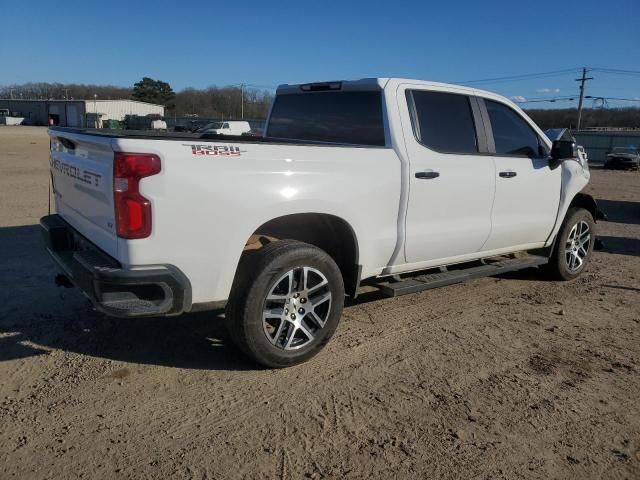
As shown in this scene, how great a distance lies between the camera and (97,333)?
431 cm

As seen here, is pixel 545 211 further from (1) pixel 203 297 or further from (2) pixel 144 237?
(2) pixel 144 237

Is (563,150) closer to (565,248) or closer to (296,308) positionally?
(565,248)

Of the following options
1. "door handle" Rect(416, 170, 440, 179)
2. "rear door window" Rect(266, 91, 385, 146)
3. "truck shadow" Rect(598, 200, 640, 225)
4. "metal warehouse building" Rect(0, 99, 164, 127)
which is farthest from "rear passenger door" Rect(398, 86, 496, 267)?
"metal warehouse building" Rect(0, 99, 164, 127)

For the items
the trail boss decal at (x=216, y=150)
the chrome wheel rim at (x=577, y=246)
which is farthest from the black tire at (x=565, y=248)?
the trail boss decal at (x=216, y=150)

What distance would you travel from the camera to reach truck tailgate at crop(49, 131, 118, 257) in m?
3.19

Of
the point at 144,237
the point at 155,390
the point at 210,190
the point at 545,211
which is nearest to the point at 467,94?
the point at 545,211

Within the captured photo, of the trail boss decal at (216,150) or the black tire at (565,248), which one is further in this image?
the black tire at (565,248)

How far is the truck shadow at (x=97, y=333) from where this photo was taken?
12.9 feet

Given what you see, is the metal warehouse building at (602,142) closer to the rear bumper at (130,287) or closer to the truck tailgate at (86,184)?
the truck tailgate at (86,184)

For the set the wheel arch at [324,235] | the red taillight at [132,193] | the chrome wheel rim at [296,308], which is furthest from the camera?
the wheel arch at [324,235]

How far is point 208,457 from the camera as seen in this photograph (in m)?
2.79

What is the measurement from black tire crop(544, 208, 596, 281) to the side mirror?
0.91 metres

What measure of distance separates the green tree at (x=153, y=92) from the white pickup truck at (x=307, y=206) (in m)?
115

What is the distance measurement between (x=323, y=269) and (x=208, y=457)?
1.47 m
